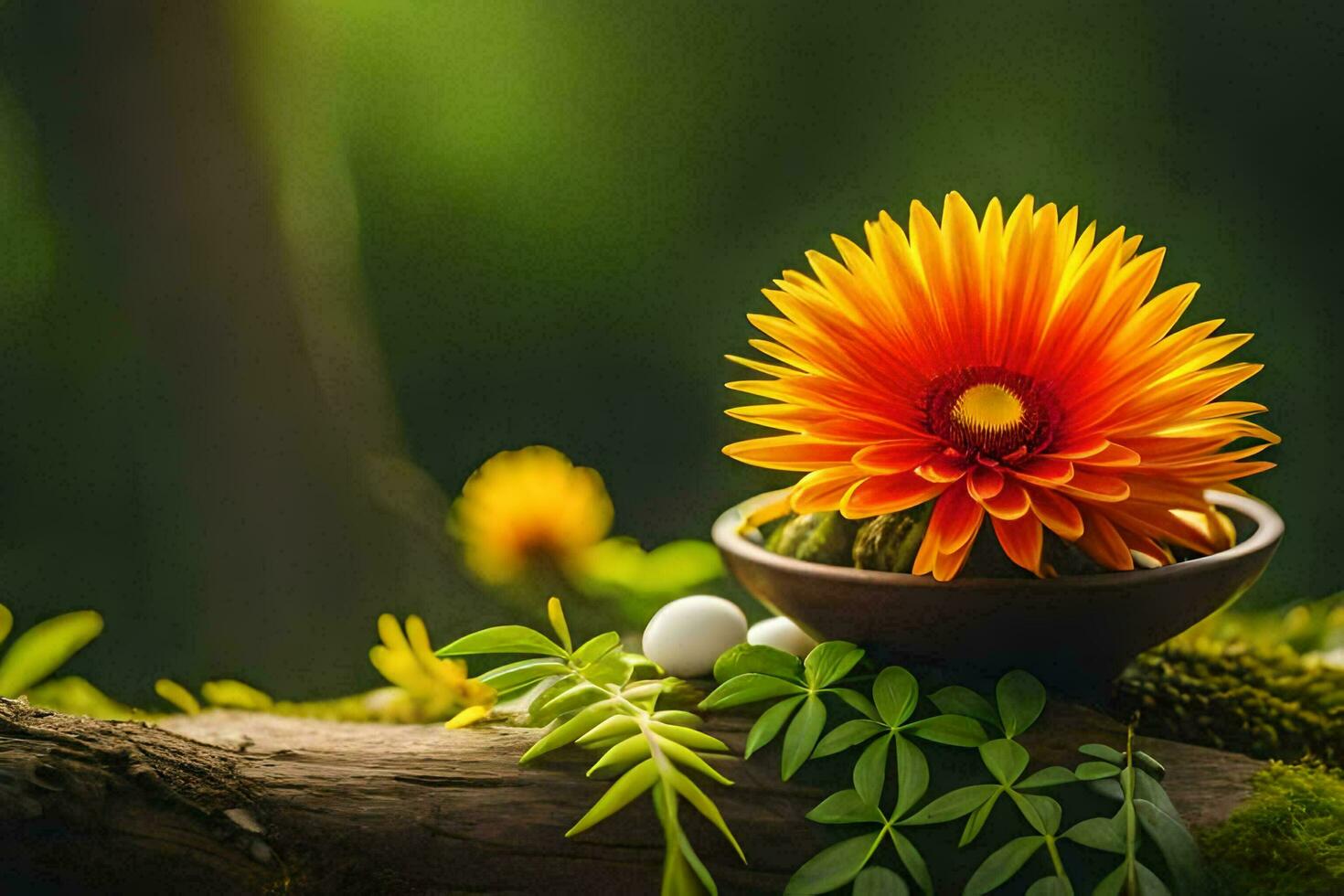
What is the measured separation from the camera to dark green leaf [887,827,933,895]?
1.40ft

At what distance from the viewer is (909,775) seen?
450 mm

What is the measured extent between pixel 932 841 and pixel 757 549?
14 centimetres

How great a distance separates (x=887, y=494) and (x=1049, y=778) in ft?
0.39

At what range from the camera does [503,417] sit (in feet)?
3.32

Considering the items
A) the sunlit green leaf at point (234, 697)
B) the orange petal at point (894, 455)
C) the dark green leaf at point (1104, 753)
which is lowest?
the sunlit green leaf at point (234, 697)

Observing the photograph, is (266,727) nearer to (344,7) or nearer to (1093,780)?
(1093,780)

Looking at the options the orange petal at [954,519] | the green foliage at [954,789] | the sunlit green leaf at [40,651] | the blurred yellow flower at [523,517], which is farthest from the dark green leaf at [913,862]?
the sunlit green leaf at [40,651]

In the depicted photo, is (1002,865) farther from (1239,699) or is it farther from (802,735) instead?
(1239,699)

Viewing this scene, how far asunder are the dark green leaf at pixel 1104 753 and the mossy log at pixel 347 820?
12mm

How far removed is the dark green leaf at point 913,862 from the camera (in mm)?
428

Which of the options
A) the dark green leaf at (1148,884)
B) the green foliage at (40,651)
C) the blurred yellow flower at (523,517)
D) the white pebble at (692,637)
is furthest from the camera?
the blurred yellow flower at (523,517)

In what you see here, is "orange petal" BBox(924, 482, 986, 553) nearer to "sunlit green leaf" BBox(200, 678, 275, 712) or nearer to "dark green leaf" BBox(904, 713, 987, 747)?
"dark green leaf" BBox(904, 713, 987, 747)

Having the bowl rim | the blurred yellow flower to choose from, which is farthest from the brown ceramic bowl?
the blurred yellow flower

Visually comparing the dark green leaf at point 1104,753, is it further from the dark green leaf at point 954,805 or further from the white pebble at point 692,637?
the white pebble at point 692,637
